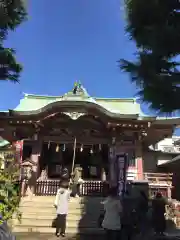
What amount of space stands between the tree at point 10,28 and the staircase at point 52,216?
4.86 meters

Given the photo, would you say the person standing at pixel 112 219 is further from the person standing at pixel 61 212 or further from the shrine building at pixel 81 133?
the shrine building at pixel 81 133

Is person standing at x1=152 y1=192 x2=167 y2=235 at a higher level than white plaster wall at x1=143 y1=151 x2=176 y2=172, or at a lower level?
lower

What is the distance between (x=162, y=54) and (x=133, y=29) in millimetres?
1302

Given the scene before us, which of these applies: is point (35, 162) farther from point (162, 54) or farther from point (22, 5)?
point (162, 54)

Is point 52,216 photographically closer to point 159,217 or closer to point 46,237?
point 46,237

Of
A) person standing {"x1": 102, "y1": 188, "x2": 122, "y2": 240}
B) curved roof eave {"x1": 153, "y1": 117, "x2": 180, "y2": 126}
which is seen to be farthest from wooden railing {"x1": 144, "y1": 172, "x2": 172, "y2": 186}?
person standing {"x1": 102, "y1": 188, "x2": 122, "y2": 240}

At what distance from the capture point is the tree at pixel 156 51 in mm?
5875

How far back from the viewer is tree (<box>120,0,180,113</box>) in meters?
5.88

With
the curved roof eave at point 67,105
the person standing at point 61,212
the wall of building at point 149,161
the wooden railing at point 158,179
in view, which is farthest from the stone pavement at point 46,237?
the wall of building at point 149,161

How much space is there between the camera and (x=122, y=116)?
1208 cm

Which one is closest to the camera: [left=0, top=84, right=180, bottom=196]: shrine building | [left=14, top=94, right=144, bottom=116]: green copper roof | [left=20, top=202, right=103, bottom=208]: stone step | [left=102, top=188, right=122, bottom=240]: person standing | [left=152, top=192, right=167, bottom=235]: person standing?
[left=102, top=188, right=122, bottom=240]: person standing

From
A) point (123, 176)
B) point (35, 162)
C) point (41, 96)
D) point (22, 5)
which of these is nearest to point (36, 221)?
point (123, 176)

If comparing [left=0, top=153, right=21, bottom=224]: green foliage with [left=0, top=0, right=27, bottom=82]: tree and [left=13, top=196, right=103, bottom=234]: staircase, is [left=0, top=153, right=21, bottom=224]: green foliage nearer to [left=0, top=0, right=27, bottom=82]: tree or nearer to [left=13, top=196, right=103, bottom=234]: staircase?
[left=13, top=196, right=103, bottom=234]: staircase

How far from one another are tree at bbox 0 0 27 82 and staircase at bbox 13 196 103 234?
15.9 ft
